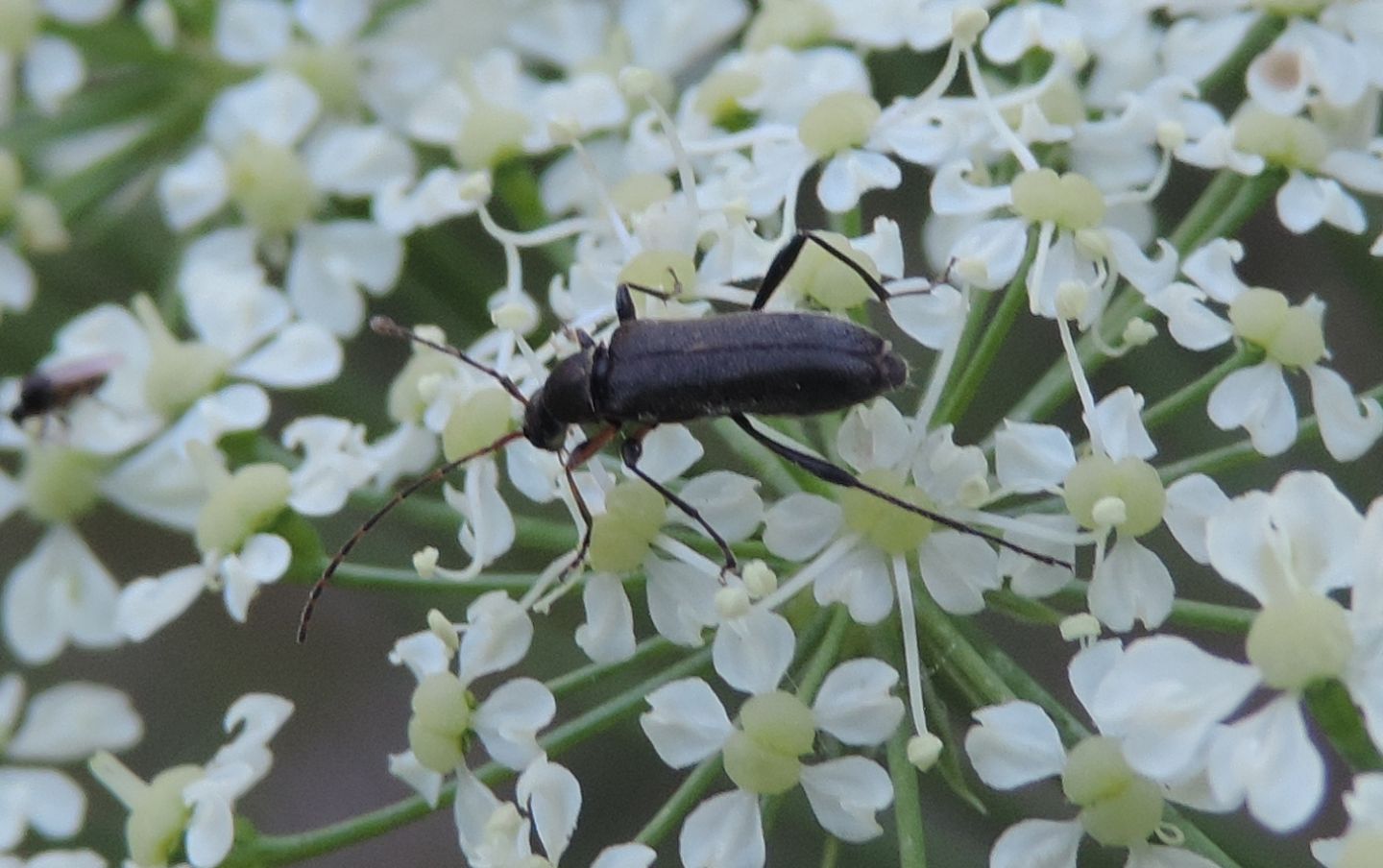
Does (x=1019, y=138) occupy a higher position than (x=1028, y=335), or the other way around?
(x=1019, y=138)

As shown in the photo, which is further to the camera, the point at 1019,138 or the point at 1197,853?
the point at 1019,138

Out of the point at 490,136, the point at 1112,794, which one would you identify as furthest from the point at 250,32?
the point at 1112,794

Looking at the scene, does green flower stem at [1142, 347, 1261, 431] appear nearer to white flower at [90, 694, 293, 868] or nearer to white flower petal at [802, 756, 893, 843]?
white flower petal at [802, 756, 893, 843]

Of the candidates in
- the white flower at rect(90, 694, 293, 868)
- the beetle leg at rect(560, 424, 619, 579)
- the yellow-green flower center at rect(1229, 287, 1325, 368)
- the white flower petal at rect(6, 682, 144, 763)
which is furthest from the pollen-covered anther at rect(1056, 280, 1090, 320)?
the white flower petal at rect(6, 682, 144, 763)

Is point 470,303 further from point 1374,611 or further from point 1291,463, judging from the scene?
point 1374,611

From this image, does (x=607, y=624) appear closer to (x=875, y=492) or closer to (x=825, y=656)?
(x=825, y=656)

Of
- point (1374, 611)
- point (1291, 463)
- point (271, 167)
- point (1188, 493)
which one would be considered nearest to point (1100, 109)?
point (1291, 463)

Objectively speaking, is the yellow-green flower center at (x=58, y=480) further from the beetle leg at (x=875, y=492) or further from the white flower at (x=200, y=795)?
the beetle leg at (x=875, y=492)

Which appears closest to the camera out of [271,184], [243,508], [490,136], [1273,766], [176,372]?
[1273,766]
